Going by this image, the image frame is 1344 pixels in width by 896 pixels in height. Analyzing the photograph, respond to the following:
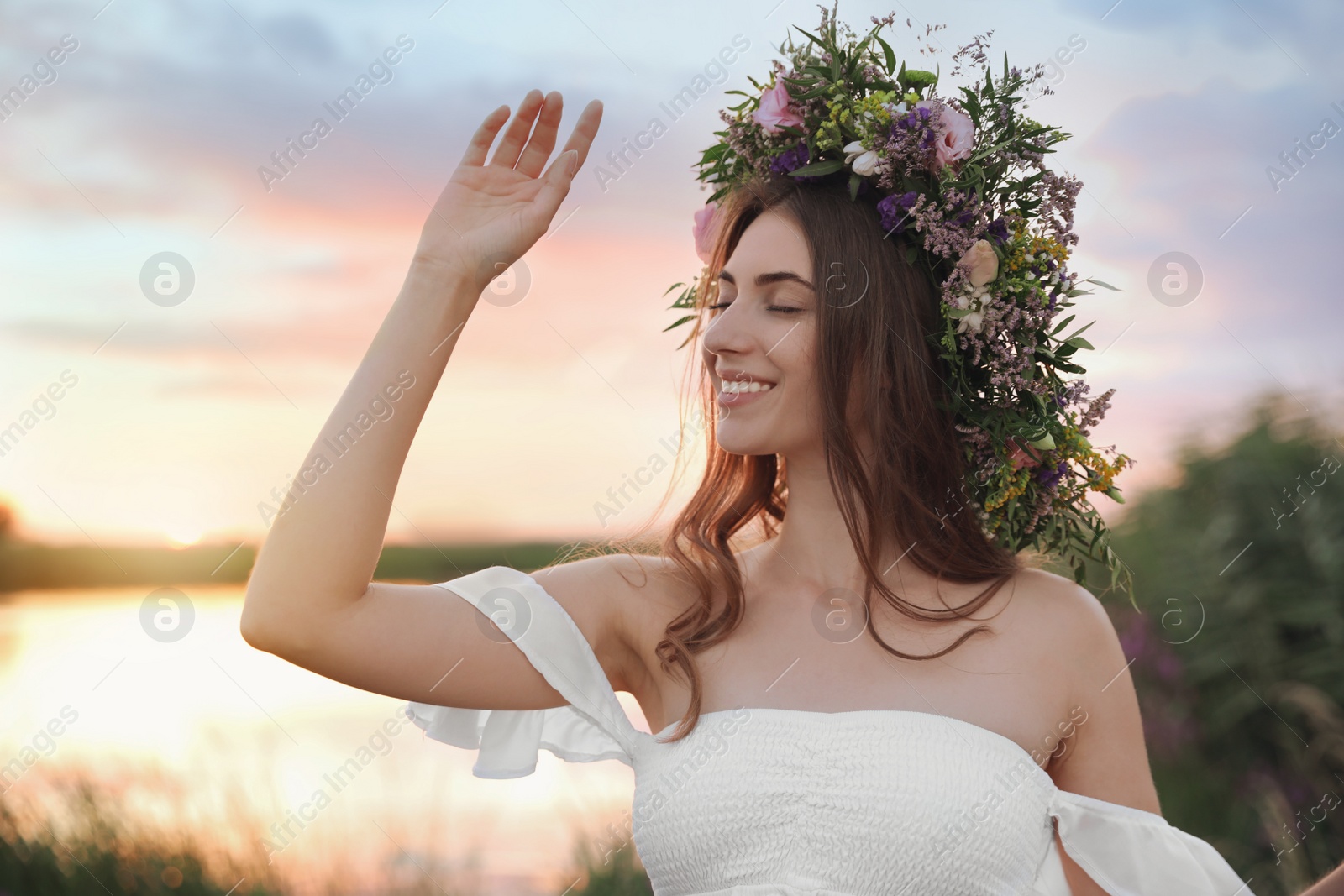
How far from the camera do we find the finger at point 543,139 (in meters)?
2.10

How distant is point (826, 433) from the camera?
2430 mm

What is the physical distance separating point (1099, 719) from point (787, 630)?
661 mm

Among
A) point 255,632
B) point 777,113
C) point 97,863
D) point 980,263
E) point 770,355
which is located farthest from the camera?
point 97,863

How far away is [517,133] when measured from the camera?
2.10 m

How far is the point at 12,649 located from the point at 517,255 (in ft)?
12.8

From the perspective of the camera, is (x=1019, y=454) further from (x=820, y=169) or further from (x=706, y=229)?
(x=706, y=229)

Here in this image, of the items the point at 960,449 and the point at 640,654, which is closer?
the point at 640,654

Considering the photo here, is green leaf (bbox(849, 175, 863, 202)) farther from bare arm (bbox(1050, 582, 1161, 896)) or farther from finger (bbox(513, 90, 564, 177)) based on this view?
bare arm (bbox(1050, 582, 1161, 896))

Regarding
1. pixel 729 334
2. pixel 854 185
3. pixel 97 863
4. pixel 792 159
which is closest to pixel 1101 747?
pixel 729 334

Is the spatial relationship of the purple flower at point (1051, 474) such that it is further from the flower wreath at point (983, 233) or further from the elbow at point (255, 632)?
the elbow at point (255, 632)

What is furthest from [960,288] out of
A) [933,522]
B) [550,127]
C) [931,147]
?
[550,127]

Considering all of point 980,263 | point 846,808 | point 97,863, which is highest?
point 980,263

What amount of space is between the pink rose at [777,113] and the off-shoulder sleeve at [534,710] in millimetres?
1273

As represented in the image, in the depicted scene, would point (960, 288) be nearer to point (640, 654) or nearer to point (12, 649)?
point (640, 654)
